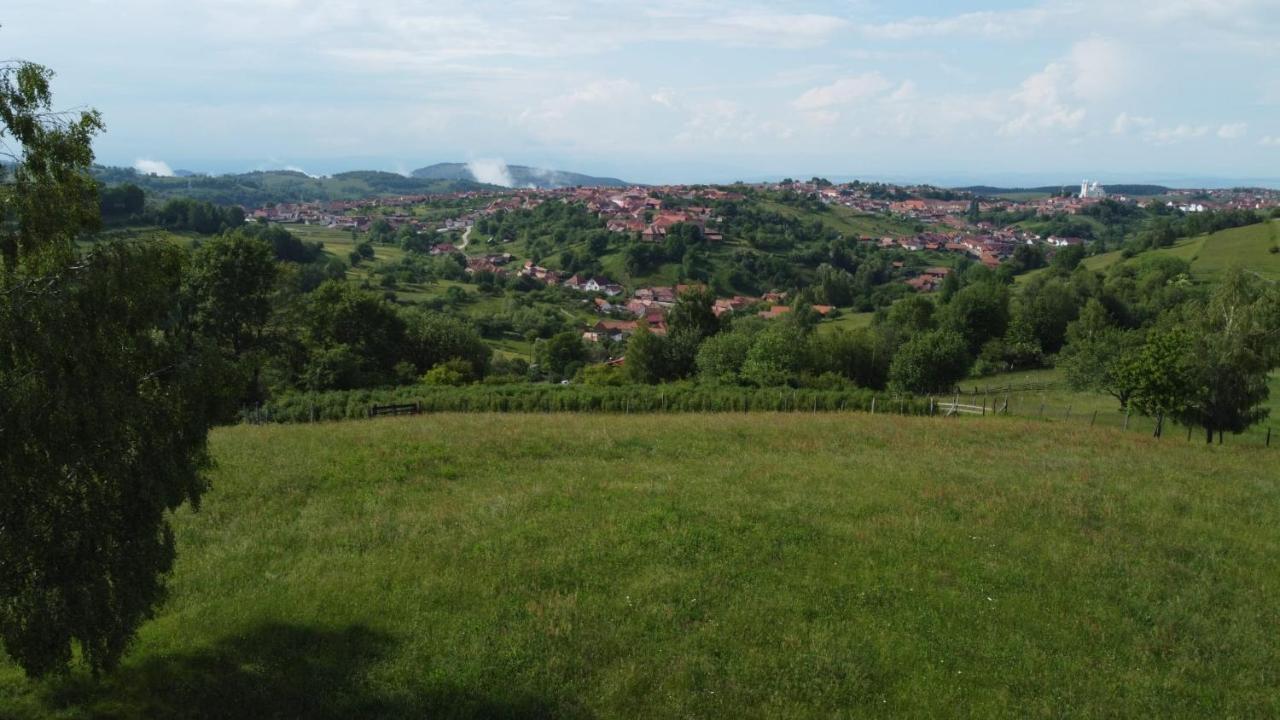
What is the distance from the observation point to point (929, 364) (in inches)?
1909

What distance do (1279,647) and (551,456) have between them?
15.0 m

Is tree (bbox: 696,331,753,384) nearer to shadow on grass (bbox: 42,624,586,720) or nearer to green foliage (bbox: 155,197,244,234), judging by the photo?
shadow on grass (bbox: 42,624,586,720)

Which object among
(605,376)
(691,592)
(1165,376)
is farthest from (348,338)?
(1165,376)

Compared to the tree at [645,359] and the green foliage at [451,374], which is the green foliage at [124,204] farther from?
the tree at [645,359]

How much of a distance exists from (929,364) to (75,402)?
1885 inches

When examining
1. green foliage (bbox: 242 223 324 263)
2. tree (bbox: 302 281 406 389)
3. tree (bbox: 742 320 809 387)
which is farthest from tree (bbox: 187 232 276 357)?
green foliage (bbox: 242 223 324 263)

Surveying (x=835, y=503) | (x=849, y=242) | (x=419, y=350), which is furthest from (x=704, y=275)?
(x=835, y=503)

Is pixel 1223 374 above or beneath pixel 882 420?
above

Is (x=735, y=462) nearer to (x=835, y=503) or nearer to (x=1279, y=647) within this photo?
(x=835, y=503)

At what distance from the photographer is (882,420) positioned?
28.0 metres

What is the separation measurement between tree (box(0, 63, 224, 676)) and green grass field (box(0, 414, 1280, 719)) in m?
2.43

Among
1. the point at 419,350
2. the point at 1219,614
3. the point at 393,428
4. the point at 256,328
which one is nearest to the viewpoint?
the point at 1219,614

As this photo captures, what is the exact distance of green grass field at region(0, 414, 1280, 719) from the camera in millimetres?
9625

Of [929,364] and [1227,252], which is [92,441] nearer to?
[929,364]
